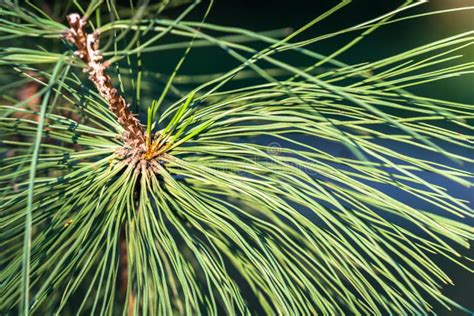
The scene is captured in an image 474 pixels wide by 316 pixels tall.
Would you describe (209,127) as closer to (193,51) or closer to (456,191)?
(193,51)

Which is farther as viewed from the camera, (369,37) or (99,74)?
(369,37)

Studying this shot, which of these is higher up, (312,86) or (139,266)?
(312,86)

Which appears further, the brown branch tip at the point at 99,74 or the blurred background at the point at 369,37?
the blurred background at the point at 369,37

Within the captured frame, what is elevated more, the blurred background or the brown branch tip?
the blurred background

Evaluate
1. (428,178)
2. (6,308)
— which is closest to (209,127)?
(6,308)

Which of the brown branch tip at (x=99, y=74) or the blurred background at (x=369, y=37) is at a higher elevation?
the blurred background at (x=369, y=37)

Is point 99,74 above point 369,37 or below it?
below

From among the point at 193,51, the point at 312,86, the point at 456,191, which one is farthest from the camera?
the point at 456,191

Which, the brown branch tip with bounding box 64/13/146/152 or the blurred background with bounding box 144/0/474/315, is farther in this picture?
the blurred background with bounding box 144/0/474/315
